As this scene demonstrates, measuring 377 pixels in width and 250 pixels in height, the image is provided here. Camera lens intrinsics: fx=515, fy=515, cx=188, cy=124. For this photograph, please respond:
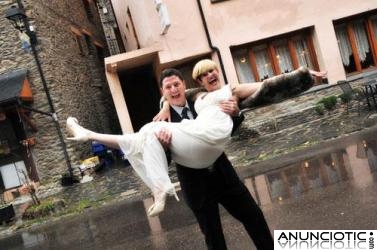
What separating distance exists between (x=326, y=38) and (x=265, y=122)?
11.1 feet

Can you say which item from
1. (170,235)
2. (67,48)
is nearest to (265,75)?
(67,48)

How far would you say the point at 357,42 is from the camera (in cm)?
1611

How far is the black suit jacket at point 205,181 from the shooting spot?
3.68 metres

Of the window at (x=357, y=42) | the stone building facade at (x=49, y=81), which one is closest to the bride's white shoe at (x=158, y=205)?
the stone building facade at (x=49, y=81)

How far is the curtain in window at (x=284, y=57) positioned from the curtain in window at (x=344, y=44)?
5.52ft

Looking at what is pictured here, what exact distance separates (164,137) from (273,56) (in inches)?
503

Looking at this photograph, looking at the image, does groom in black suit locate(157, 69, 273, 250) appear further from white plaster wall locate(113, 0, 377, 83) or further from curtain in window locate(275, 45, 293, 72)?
curtain in window locate(275, 45, 293, 72)

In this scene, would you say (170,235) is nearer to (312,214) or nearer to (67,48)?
(312,214)

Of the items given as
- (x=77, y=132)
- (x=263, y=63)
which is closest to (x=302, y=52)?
(x=263, y=63)

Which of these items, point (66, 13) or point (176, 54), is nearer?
point (176, 54)

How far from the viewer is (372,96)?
13039 millimetres

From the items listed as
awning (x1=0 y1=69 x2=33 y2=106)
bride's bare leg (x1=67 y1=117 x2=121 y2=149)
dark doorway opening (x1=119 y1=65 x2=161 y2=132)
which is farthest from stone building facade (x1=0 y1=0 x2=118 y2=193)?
bride's bare leg (x1=67 y1=117 x2=121 y2=149)

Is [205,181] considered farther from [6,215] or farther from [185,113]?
[6,215]

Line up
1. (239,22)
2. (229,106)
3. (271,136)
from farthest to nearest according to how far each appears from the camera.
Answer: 1. (239,22)
2. (271,136)
3. (229,106)
